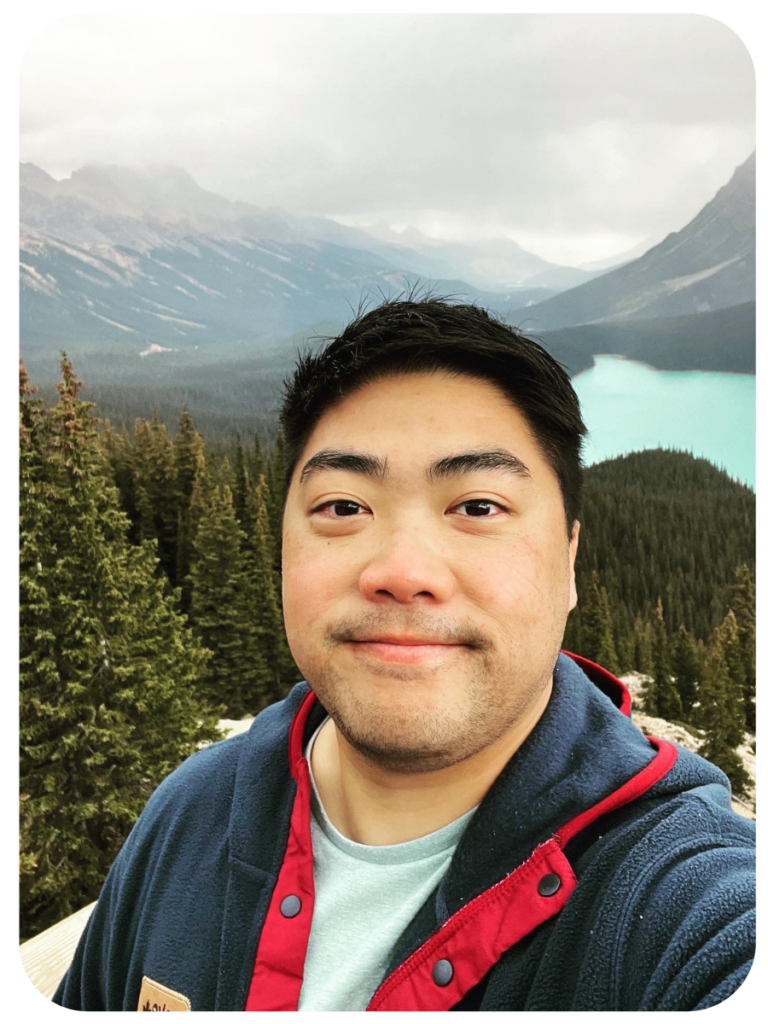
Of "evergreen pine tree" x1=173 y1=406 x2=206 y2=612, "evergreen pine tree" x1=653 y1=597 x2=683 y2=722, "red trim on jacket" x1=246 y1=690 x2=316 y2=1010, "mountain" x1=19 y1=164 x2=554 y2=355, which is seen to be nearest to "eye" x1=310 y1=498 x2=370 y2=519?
"red trim on jacket" x1=246 y1=690 x2=316 y2=1010

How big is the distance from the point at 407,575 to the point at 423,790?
22cm

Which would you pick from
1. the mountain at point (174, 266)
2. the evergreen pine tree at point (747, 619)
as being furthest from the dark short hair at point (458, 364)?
the evergreen pine tree at point (747, 619)

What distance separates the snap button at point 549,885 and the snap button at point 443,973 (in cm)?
10

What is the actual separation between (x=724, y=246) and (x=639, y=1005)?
1.67m

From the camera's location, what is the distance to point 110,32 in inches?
43.1

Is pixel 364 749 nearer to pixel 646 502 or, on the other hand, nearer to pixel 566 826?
pixel 566 826

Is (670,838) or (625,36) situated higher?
(625,36)

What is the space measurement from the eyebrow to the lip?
5.5 inches

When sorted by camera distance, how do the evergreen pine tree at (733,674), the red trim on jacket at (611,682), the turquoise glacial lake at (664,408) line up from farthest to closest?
the evergreen pine tree at (733,674), the turquoise glacial lake at (664,408), the red trim on jacket at (611,682)

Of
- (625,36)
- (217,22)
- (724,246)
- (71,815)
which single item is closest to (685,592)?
(724,246)

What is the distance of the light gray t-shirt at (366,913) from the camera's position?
58 centimetres

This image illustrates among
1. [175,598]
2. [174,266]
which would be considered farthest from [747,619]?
[175,598]

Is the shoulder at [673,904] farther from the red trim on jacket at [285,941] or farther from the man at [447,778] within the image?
the red trim on jacket at [285,941]

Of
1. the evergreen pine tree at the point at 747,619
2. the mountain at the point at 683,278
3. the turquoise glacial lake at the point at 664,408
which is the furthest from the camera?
the evergreen pine tree at the point at 747,619
